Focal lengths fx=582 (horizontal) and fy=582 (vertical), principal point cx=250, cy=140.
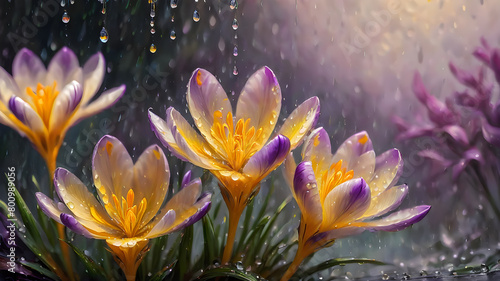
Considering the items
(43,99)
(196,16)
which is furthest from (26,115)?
(196,16)

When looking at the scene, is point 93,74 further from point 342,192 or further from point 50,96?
point 342,192

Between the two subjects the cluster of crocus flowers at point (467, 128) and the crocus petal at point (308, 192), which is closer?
the crocus petal at point (308, 192)

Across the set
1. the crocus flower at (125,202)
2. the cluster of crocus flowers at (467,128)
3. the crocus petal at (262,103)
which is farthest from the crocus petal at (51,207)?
the cluster of crocus flowers at (467,128)

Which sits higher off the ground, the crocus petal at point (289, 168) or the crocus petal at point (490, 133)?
the crocus petal at point (490, 133)

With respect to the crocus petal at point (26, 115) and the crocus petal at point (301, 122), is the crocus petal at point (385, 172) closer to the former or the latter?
the crocus petal at point (301, 122)

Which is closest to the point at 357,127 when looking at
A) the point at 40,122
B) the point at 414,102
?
the point at 414,102

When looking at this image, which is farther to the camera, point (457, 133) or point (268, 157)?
point (457, 133)

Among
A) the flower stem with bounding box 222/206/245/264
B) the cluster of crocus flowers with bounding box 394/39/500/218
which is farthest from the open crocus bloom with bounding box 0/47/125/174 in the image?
the cluster of crocus flowers with bounding box 394/39/500/218

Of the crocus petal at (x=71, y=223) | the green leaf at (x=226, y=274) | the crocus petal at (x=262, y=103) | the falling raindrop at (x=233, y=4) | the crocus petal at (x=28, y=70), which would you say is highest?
the falling raindrop at (x=233, y=4)
